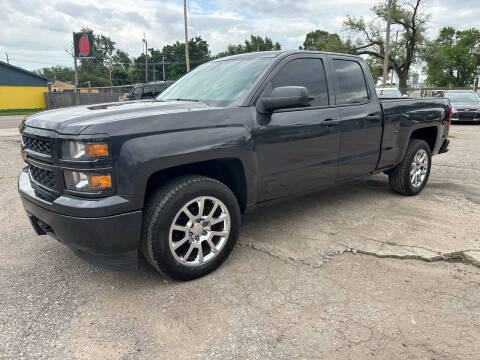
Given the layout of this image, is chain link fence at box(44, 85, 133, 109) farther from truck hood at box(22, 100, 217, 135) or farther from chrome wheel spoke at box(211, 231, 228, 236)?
chrome wheel spoke at box(211, 231, 228, 236)

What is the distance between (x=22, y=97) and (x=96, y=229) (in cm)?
3678

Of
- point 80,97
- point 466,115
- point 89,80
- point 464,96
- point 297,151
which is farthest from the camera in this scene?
point 89,80

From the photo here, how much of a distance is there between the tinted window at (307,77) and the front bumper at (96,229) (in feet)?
5.93

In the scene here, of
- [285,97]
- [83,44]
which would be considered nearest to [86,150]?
[285,97]

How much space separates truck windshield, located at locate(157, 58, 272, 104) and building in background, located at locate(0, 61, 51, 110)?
34.9 meters

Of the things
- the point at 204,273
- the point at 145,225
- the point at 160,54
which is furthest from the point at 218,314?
the point at 160,54

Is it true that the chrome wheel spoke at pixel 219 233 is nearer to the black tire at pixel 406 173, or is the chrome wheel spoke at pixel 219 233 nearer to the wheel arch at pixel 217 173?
the wheel arch at pixel 217 173

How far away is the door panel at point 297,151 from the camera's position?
327 cm

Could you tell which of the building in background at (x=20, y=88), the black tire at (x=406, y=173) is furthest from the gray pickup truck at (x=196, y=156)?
the building in background at (x=20, y=88)

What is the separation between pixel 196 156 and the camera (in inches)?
109

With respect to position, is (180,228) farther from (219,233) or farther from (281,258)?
(281,258)

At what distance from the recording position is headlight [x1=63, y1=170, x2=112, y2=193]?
7.91 feet

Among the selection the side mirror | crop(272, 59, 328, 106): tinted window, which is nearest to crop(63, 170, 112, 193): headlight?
the side mirror

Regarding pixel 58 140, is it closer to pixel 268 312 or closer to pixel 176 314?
pixel 176 314
